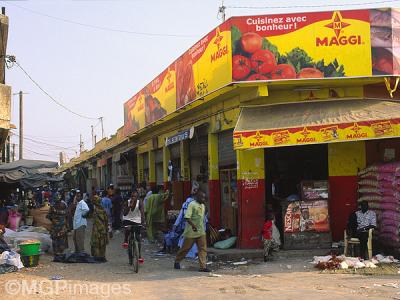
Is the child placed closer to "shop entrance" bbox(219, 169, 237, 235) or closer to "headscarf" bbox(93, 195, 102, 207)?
"shop entrance" bbox(219, 169, 237, 235)

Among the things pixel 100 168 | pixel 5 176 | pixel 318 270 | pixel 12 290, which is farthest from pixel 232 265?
pixel 100 168

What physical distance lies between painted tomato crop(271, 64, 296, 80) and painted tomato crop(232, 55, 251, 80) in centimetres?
61

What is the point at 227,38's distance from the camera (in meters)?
12.2

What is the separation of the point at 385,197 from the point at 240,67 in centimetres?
432

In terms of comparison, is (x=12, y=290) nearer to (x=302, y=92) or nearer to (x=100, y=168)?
(x=302, y=92)

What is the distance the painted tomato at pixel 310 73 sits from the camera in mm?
11539

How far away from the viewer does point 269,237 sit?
1143 centimetres

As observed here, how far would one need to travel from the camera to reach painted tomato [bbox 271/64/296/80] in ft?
38.1

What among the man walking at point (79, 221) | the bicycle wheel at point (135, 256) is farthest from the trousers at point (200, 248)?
the man walking at point (79, 221)

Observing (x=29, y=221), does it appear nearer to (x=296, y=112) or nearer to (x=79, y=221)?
(x=79, y=221)

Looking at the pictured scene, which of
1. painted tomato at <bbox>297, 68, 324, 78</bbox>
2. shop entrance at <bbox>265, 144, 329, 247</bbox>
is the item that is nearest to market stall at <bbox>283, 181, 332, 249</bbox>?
shop entrance at <bbox>265, 144, 329, 247</bbox>

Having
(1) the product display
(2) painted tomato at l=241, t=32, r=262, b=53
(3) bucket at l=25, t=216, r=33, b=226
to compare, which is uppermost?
(2) painted tomato at l=241, t=32, r=262, b=53

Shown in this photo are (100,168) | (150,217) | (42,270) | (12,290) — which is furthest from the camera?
(100,168)

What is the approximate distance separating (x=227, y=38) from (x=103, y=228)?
5.38 meters
